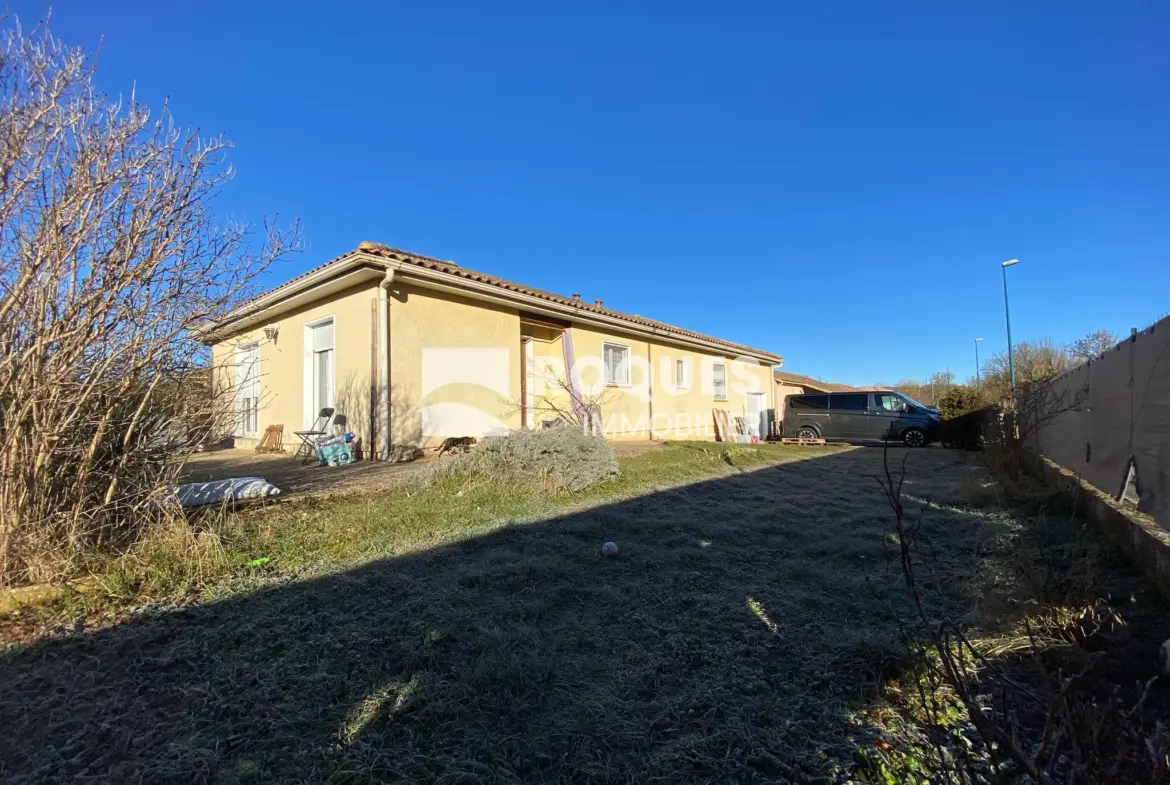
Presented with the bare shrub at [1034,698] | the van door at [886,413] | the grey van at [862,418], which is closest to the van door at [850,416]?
the grey van at [862,418]

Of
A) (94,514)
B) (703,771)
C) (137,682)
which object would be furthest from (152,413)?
(703,771)

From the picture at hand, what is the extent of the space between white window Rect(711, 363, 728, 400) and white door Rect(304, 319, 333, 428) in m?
11.1

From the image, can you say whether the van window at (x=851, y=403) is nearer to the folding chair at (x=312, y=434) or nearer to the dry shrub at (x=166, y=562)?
the folding chair at (x=312, y=434)

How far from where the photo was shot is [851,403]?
15.6 meters

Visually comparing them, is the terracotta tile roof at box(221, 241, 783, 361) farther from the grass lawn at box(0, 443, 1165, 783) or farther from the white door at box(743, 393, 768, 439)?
the white door at box(743, 393, 768, 439)

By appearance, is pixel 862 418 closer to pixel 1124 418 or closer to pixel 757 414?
pixel 757 414

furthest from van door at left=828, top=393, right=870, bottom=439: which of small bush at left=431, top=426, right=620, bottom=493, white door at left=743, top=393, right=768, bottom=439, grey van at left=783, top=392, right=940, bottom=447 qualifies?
small bush at left=431, top=426, right=620, bottom=493

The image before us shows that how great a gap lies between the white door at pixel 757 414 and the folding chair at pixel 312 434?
1298 centimetres

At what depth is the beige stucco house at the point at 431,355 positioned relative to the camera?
25.9 ft

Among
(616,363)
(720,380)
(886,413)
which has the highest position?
(616,363)

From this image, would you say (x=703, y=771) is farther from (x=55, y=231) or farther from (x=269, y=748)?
(x=55, y=231)

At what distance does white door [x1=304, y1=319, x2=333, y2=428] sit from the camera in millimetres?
9094

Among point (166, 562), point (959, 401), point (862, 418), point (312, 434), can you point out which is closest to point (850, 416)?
point (862, 418)

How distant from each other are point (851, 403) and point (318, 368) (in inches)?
548
